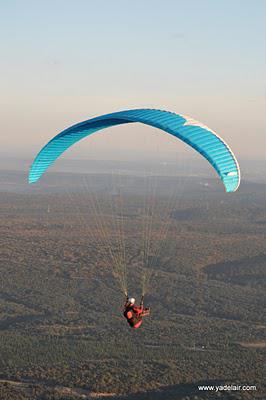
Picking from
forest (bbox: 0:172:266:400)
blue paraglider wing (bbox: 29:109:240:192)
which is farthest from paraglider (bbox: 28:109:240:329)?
forest (bbox: 0:172:266:400)

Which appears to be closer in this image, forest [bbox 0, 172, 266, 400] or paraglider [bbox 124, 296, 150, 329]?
paraglider [bbox 124, 296, 150, 329]

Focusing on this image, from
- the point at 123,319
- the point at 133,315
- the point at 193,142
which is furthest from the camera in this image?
the point at 123,319

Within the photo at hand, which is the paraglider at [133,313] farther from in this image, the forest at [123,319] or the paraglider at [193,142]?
the forest at [123,319]

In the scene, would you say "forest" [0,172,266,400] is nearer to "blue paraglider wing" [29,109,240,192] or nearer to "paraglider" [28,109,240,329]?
"paraglider" [28,109,240,329]

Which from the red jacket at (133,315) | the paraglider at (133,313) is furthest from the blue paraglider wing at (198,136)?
the red jacket at (133,315)

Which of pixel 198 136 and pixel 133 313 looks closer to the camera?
pixel 133 313

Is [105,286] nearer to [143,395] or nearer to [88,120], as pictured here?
[143,395]

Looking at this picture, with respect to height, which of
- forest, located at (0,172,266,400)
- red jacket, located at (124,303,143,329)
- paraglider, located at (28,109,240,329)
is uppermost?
paraglider, located at (28,109,240,329)

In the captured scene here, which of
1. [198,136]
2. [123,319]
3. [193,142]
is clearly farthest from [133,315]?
[123,319]

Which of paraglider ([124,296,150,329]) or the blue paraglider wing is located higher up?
the blue paraglider wing

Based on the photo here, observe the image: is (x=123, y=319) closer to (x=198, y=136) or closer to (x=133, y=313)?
(x=133, y=313)

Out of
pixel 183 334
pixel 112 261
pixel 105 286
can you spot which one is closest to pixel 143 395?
pixel 183 334
